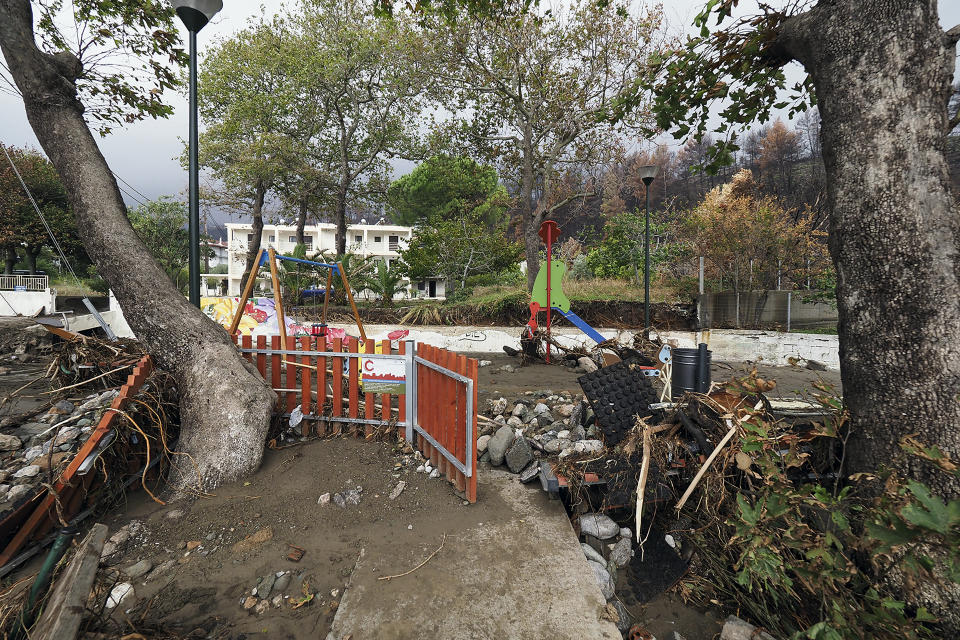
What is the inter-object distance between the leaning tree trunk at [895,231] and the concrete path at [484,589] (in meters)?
1.54

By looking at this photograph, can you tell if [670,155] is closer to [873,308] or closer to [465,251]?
[465,251]

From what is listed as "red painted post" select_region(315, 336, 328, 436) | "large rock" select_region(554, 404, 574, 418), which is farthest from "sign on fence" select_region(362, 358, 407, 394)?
"large rock" select_region(554, 404, 574, 418)

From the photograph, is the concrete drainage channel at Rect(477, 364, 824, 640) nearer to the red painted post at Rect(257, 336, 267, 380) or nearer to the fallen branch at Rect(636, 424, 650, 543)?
the fallen branch at Rect(636, 424, 650, 543)

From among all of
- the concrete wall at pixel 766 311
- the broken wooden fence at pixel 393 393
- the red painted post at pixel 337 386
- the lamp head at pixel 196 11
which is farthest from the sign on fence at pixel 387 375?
the concrete wall at pixel 766 311

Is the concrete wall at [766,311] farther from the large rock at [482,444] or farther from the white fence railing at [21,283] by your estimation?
the white fence railing at [21,283]

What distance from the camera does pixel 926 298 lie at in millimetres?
2094

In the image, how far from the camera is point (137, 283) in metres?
3.59

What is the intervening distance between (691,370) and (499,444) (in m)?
1.91

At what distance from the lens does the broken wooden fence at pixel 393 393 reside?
308cm

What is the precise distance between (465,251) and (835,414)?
12.9 metres

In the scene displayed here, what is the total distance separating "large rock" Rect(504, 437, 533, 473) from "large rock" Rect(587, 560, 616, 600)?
1102mm

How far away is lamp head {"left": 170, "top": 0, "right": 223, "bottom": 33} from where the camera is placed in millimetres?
4012

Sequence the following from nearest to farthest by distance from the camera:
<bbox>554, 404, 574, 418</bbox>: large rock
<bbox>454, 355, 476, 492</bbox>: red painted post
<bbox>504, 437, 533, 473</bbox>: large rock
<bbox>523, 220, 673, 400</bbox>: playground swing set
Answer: <bbox>454, 355, 476, 492</bbox>: red painted post
<bbox>504, 437, 533, 473</bbox>: large rock
<bbox>554, 404, 574, 418</bbox>: large rock
<bbox>523, 220, 673, 400</bbox>: playground swing set

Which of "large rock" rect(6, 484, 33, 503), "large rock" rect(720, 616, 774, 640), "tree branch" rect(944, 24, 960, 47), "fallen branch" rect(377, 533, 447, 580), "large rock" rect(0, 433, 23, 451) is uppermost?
"tree branch" rect(944, 24, 960, 47)
